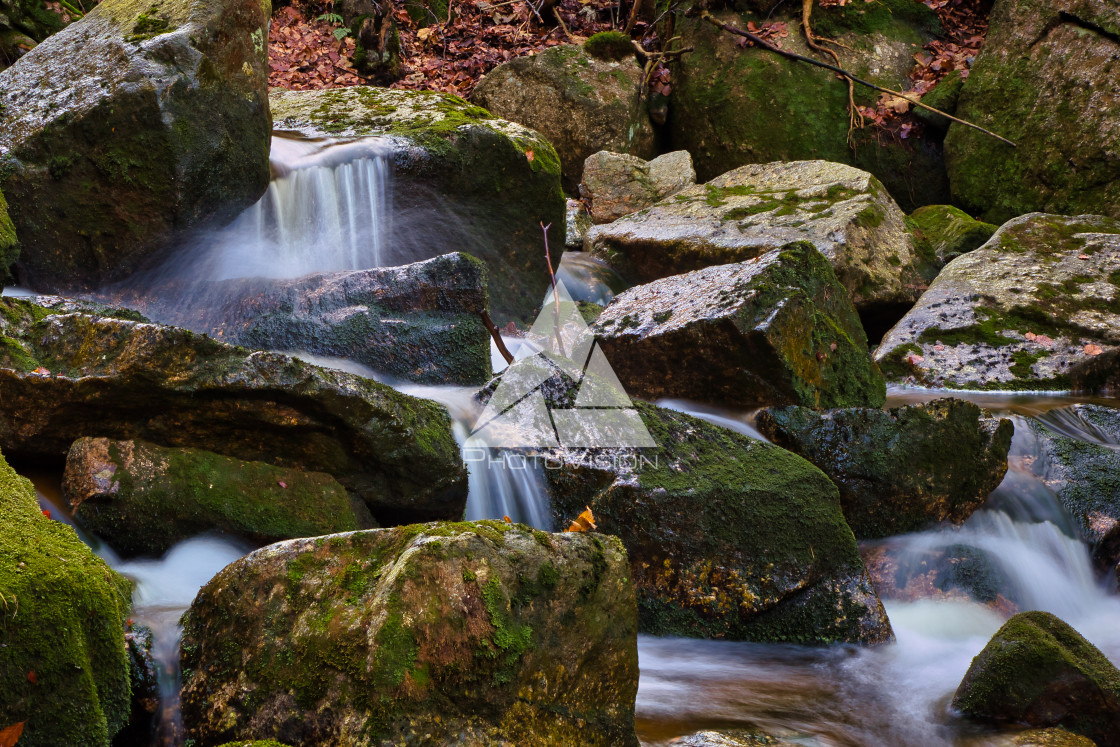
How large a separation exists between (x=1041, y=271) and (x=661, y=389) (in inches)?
177

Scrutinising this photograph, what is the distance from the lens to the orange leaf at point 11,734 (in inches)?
62.6

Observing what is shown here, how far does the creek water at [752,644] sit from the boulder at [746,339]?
7.7 inches

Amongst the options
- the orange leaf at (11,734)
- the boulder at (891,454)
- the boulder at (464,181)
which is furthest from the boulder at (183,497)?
the boulder at (464,181)

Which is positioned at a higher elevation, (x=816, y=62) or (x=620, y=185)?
(x=816, y=62)

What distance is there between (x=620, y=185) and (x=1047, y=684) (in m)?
7.50

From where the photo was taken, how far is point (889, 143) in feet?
33.6

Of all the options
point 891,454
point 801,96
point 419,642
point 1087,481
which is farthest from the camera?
point 801,96

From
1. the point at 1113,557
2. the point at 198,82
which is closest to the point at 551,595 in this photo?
the point at 1113,557

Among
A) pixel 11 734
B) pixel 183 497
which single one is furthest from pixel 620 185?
pixel 11 734

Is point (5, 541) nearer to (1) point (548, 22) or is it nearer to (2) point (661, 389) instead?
(2) point (661, 389)

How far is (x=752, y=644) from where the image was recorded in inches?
133

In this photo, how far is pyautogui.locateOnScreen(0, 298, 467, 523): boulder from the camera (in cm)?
294

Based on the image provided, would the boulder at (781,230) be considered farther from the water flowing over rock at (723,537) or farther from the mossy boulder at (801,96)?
the water flowing over rock at (723,537)

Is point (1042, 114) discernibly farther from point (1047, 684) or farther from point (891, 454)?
point (1047, 684)
